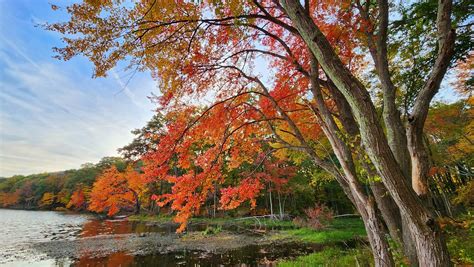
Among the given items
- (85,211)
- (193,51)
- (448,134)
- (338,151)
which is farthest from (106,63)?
(85,211)

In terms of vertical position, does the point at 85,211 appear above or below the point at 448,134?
below

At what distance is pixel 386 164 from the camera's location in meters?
2.57

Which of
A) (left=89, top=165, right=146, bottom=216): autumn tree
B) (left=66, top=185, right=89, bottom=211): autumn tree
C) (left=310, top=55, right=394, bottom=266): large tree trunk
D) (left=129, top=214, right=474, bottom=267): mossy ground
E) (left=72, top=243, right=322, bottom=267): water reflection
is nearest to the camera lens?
(left=310, top=55, right=394, bottom=266): large tree trunk

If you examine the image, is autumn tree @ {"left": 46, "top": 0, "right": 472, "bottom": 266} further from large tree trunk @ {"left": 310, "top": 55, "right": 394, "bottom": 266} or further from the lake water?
the lake water

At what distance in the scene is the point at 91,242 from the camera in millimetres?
13180

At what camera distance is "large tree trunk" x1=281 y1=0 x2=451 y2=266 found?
2.52 metres

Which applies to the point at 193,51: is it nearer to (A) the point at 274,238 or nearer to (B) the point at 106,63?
(B) the point at 106,63

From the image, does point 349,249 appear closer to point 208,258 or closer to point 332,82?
point 208,258

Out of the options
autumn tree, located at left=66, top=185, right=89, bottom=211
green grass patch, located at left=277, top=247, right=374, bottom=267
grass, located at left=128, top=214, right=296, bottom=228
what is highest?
autumn tree, located at left=66, top=185, right=89, bottom=211

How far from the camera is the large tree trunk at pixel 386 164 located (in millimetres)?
2520

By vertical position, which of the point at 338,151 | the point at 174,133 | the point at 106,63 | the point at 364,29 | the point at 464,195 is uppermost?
the point at 364,29

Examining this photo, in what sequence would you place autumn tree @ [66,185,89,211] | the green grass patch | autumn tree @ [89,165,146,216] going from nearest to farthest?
1. the green grass patch
2. autumn tree @ [89,165,146,216]
3. autumn tree @ [66,185,89,211]

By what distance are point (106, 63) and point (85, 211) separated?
146ft

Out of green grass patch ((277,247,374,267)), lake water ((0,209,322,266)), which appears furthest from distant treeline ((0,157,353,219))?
green grass patch ((277,247,374,267))
